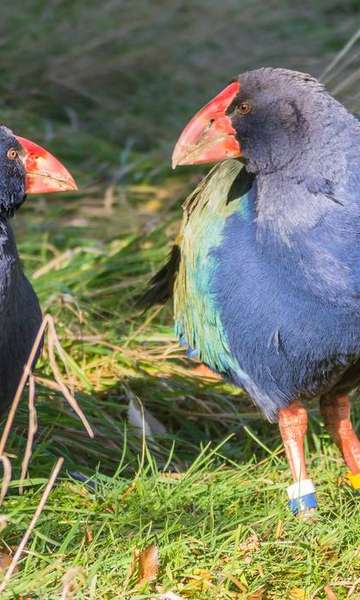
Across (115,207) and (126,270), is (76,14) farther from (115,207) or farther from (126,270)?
(126,270)

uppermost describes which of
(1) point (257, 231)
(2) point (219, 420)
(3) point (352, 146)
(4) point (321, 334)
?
(3) point (352, 146)

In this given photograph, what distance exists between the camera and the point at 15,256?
304cm

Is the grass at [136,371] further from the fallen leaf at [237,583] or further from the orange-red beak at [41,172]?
the orange-red beak at [41,172]

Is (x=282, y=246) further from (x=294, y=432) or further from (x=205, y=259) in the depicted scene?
(x=294, y=432)

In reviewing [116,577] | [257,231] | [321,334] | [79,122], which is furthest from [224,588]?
[79,122]

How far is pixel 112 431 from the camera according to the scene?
12.1ft

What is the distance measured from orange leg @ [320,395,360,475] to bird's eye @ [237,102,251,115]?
0.87 m

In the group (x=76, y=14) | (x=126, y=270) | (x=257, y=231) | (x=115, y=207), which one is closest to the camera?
(x=257, y=231)

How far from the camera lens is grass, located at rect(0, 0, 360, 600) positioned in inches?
115

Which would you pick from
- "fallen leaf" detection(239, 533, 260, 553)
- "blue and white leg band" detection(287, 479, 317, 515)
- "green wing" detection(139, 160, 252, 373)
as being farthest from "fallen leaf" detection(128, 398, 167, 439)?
"fallen leaf" detection(239, 533, 260, 553)

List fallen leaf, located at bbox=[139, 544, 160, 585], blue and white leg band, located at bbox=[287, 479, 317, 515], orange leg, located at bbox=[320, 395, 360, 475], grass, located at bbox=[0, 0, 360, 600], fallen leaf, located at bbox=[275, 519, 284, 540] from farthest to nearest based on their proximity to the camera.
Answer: orange leg, located at bbox=[320, 395, 360, 475] → blue and white leg band, located at bbox=[287, 479, 317, 515] → fallen leaf, located at bbox=[275, 519, 284, 540] → grass, located at bbox=[0, 0, 360, 600] → fallen leaf, located at bbox=[139, 544, 160, 585]

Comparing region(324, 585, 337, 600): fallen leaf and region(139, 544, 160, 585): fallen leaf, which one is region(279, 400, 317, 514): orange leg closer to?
region(324, 585, 337, 600): fallen leaf

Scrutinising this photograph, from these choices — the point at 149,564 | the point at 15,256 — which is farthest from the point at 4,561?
the point at 15,256

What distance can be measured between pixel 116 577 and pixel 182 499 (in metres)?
0.42
